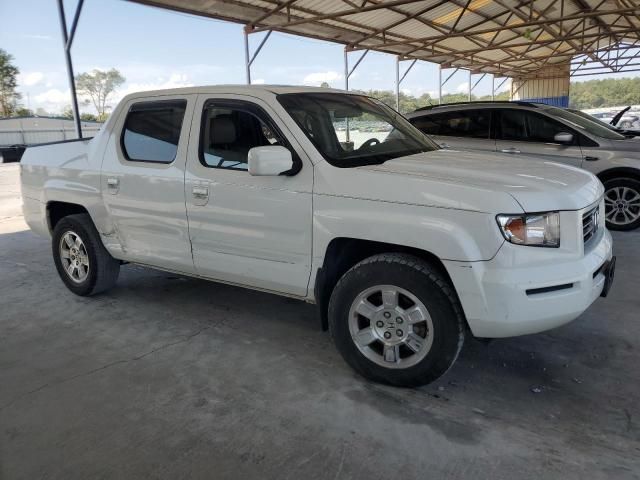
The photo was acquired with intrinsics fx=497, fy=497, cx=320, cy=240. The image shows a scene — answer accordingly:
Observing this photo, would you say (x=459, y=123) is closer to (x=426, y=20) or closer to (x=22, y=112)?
(x=426, y=20)

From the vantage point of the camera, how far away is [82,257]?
15.0 feet

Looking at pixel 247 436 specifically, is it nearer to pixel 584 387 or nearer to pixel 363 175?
pixel 363 175

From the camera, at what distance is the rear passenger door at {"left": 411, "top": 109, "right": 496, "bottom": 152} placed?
23.9 feet

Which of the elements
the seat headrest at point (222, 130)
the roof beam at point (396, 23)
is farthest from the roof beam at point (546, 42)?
the seat headrest at point (222, 130)

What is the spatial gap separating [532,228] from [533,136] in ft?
16.6

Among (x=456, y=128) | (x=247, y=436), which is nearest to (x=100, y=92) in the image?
(x=456, y=128)

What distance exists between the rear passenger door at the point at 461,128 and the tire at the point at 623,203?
1696 millimetres

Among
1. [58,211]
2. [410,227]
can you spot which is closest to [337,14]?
[58,211]

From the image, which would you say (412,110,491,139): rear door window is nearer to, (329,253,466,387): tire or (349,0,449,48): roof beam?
(329,253,466,387): tire

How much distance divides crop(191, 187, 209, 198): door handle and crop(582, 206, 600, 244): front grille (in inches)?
93.4

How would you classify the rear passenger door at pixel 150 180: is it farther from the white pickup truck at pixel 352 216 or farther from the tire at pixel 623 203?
the tire at pixel 623 203

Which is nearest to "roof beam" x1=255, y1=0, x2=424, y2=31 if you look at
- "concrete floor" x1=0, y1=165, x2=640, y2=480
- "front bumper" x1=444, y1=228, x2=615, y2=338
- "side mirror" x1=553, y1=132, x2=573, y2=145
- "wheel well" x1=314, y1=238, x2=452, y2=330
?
"side mirror" x1=553, y1=132, x2=573, y2=145

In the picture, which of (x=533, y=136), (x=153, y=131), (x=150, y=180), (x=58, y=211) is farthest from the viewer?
(x=533, y=136)

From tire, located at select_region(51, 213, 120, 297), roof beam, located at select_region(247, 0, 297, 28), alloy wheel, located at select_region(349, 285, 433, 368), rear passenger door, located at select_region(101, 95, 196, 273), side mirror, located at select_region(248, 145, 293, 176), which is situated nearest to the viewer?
alloy wheel, located at select_region(349, 285, 433, 368)
